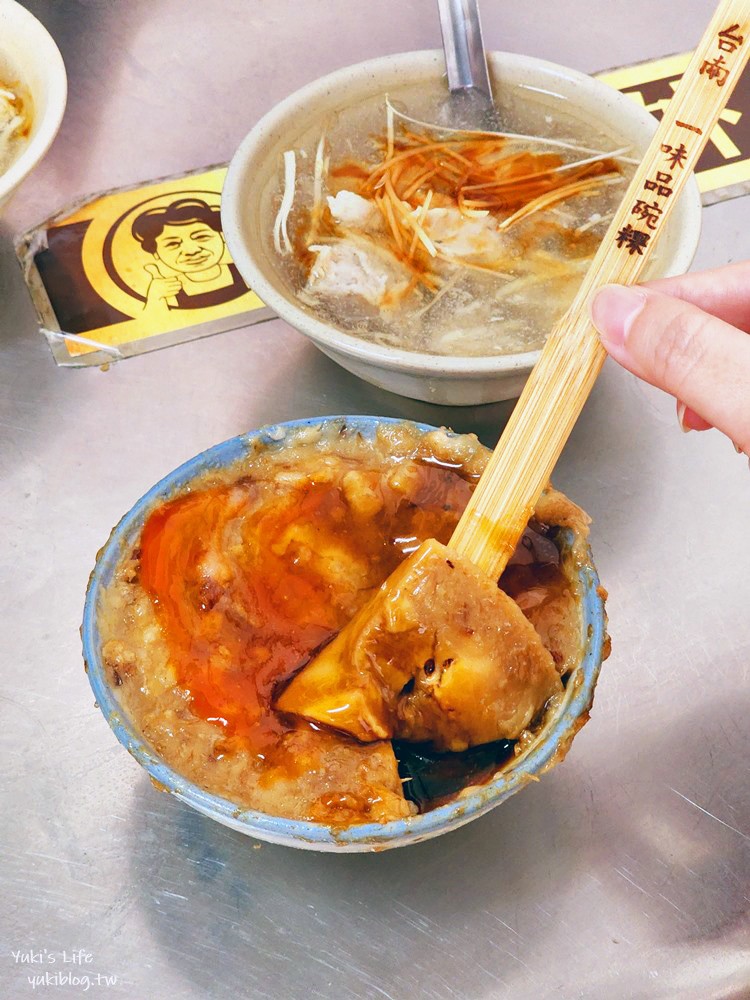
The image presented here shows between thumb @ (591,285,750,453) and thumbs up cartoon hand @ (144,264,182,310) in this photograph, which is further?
thumbs up cartoon hand @ (144,264,182,310)

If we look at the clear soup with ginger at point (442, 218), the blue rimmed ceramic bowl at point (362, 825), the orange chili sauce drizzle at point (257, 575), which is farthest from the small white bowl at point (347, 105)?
the blue rimmed ceramic bowl at point (362, 825)

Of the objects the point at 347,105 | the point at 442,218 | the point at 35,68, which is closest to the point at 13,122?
the point at 35,68

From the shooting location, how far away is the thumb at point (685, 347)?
810 millimetres

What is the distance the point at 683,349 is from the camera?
83 centimetres

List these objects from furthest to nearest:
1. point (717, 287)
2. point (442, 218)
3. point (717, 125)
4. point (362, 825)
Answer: point (717, 125) < point (442, 218) < point (717, 287) < point (362, 825)

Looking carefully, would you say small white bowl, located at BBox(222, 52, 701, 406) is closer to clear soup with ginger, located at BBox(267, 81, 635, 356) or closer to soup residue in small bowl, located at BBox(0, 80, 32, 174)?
clear soup with ginger, located at BBox(267, 81, 635, 356)

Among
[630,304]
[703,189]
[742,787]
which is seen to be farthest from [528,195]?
[742,787]

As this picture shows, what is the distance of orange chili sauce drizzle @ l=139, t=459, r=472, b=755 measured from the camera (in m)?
0.87

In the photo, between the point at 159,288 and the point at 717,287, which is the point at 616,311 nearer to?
the point at 717,287

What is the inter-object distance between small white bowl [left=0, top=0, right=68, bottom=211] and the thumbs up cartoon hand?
24 centimetres

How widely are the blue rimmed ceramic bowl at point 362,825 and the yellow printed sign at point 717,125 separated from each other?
→ 974mm

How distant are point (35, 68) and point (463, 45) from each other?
63cm

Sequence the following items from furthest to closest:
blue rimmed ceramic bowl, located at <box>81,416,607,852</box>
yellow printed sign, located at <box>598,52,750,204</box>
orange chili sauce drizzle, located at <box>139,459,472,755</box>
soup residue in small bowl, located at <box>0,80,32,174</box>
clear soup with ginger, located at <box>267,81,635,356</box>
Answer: yellow printed sign, located at <box>598,52,750,204</box> < soup residue in small bowl, located at <box>0,80,32,174</box> < clear soup with ginger, located at <box>267,81,635,356</box> < orange chili sauce drizzle, located at <box>139,459,472,755</box> < blue rimmed ceramic bowl, located at <box>81,416,607,852</box>

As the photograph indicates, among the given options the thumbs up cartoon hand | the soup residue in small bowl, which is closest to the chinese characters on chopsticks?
the thumbs up cartoon hand
